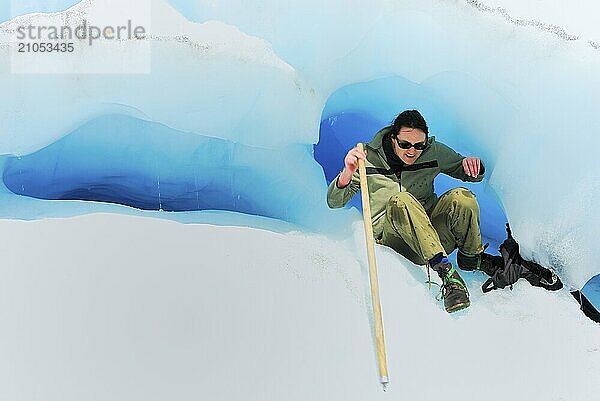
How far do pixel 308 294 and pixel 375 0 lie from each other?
776 millimetres

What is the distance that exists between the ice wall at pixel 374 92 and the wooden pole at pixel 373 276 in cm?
11

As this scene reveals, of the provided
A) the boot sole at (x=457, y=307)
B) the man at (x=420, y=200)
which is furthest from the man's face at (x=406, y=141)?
the boot sole at (x=457, y=307)

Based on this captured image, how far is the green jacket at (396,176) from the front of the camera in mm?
1810

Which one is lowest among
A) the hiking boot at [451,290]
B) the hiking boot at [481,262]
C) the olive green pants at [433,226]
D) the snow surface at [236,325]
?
the snow surface at [236,325]

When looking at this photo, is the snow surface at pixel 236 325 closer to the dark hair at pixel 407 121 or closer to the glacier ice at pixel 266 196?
the glacier ice at pixel 266 196

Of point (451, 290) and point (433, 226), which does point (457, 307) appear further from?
point (433, 226)

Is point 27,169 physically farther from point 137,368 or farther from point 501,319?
point 501,319

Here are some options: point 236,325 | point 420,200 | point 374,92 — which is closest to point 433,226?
point 420,200

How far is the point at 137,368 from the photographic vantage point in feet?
5.59

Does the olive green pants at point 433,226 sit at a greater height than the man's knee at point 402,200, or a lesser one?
lesser

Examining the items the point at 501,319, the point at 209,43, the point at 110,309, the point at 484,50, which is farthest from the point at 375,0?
the point at 110,309

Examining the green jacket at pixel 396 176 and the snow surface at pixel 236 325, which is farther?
the green jacket at pixel 396 176

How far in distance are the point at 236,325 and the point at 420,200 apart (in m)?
0.57

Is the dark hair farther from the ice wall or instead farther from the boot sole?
the boot sole
